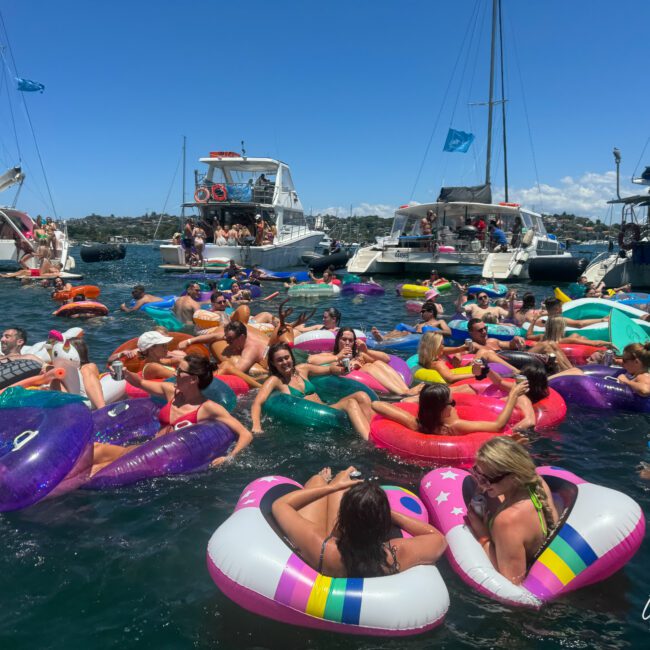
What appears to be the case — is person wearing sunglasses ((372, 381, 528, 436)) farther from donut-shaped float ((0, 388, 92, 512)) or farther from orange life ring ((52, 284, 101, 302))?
orange life ring ((52, 284, 101, 302))

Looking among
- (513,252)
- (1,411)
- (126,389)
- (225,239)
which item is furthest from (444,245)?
(1,411)

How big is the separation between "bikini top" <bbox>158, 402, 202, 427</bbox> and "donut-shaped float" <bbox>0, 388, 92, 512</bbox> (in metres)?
0.79

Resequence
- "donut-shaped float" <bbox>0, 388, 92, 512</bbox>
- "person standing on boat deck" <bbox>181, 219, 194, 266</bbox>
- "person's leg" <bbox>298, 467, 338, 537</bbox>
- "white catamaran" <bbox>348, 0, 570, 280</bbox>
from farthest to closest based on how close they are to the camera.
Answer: "person standing on boat deck" <bbox>181, 219, 194, 266</bbox>, "white catamaran" <bbox>348, 0, 570, 280</bbox>, "donut-shaped float" <bbox>0, 388, 92, 512</bbox>, "person's leg" <bbox>298, 467, 338, 537</bbox>

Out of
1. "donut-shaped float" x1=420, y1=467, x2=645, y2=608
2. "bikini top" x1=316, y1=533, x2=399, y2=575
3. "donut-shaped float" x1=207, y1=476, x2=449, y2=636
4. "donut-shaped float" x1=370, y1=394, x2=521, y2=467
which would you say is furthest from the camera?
"donut-shaped float" x1=370, y1=394, x2=521, y2=467

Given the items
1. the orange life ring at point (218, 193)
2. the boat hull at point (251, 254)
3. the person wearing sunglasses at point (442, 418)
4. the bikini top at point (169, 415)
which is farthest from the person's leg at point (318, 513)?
the orange life ring at point (218, 193)

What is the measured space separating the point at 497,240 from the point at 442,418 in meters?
20.0

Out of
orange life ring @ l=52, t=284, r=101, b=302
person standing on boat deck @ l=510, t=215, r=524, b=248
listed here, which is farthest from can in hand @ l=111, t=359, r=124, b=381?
person standing on boat deck @ l=510, t=215, r=524, b=248

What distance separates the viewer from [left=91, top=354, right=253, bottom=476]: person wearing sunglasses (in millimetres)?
5279

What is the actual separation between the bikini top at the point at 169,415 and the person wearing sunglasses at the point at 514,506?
2.87 metres

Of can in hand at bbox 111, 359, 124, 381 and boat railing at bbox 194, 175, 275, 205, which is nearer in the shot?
can in hand at bbox 111, 359, 124, 381

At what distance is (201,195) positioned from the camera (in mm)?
26609

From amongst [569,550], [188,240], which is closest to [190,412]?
[569,550]

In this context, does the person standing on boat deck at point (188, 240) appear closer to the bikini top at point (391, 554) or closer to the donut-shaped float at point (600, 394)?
the donut-shaped float at point (600, 394)

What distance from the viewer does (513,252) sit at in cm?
2289
